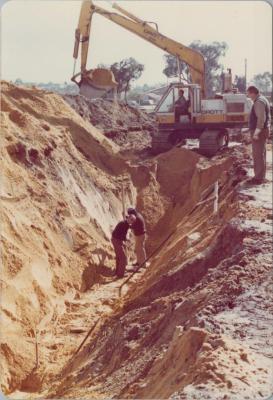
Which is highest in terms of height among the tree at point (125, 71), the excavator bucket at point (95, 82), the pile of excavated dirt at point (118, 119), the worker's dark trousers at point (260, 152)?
the tree at point (125, 71)

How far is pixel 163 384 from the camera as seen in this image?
14.4ft

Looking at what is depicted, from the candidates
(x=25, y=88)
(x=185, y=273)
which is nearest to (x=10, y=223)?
(x=185, y=273)

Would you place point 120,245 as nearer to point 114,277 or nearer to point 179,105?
point 114,277

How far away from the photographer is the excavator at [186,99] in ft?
54.5

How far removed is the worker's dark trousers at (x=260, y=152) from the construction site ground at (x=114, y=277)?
0.30 metres

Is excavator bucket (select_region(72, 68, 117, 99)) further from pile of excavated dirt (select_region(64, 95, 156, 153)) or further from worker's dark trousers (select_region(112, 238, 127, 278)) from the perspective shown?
worker's dark trousers (select_region(112, 238, 127, 278))

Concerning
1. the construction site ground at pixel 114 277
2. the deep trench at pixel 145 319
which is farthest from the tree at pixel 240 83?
the deep trench at pixel 145 319

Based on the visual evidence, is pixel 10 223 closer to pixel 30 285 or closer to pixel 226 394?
pixel 30 285

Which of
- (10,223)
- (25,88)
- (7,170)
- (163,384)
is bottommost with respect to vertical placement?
(163,384)

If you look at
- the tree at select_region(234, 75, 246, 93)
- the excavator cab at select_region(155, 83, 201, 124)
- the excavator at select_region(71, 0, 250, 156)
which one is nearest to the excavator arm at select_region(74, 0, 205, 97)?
the excavator at select_region(71, 0, 250, 156)

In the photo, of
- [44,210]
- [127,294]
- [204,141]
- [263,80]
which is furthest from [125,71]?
[127,294]

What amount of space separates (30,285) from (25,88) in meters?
8.12

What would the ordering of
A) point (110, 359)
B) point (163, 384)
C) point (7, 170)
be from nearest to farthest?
point (163, 384) → point (110, 359) → point (7, 170)

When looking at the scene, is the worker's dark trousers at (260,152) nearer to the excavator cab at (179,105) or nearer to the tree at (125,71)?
the excavator cab at (179,105)
